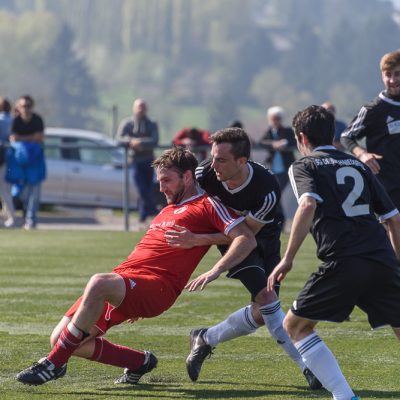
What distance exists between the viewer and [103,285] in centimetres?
673

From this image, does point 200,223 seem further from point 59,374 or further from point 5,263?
point 5,263

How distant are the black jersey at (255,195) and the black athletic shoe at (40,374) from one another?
140 centimetres

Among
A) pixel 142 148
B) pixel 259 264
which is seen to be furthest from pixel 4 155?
pixel 259 264

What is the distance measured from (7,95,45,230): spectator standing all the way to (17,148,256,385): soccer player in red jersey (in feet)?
35.7

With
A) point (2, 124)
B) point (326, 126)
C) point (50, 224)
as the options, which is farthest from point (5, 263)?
point (326, 126)

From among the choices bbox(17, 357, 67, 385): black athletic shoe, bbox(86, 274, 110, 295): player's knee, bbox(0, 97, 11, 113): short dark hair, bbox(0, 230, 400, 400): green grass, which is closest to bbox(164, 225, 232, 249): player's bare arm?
bbox(86, 274, 110, 295): player's knee

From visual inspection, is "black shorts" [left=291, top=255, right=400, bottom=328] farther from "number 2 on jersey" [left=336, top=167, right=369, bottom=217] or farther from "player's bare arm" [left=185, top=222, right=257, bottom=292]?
"player's bare arm" [left=185, top=222, right=257, bottom=292]

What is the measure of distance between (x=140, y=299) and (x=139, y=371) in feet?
2.00

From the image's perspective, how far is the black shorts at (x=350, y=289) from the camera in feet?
20.4

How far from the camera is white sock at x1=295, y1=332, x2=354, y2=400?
623 centimetres

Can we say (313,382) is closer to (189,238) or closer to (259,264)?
(259,264)

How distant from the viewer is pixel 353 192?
20.6 ft

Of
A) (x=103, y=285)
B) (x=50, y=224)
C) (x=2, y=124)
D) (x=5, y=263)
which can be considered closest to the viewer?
(x=103, y=285)

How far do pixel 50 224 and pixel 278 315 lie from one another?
1362 cm
